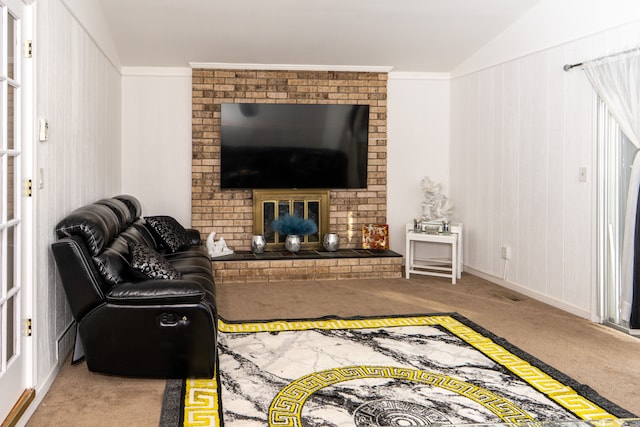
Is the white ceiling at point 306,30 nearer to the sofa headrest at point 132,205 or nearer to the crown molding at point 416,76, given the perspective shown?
the crown molding at point 416,76

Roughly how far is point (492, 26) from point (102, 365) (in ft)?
15.0

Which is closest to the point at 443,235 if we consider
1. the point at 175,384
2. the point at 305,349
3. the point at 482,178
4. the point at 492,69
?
the point at 482,178

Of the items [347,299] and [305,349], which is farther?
[347,299]

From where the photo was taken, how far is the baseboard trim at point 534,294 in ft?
14.9

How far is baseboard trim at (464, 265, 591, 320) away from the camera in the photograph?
4546mm

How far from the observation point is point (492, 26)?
18.1 ft

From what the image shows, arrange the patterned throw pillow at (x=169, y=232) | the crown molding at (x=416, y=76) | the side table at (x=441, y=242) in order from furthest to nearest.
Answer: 1. the crown molding at (x=416, y=76)
2. the side table at (x=441, y=242)
3. the patterned throw pillow at (x=169, y=232)

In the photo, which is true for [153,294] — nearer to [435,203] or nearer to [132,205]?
[132,205]

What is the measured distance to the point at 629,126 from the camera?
4.05m

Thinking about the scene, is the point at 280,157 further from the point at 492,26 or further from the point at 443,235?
the point at 492,26

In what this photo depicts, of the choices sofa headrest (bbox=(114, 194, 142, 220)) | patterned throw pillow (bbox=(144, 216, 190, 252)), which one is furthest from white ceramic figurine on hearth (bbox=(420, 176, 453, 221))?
sofa headrest (bbox=(114, 194, 142, 220))

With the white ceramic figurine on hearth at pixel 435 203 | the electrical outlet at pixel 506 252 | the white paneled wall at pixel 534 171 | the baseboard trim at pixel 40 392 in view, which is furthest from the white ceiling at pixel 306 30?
the baseboard trim at pixel 40 392

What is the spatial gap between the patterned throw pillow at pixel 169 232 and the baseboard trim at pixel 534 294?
308cm

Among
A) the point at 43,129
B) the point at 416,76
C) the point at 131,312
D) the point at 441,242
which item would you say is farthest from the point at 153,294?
the point at 416,76
